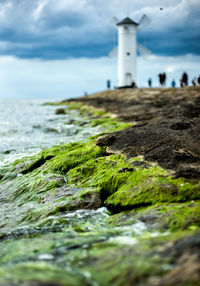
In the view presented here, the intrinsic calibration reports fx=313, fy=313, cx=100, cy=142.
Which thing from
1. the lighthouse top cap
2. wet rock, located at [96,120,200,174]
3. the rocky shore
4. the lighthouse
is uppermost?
the lighthouse top cap

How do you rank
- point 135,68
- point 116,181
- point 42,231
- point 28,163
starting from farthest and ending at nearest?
point 135,68, point 28,163, point 116,181, point 42,231

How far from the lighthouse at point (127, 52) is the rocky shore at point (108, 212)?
48.2 meters

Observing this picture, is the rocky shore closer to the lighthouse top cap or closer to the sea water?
the sea water

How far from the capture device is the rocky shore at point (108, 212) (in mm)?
3502

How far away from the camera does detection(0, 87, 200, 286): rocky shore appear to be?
11.5 ft

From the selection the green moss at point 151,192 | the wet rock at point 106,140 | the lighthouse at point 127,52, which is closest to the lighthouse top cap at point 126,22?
the lighthouse at point 127,52

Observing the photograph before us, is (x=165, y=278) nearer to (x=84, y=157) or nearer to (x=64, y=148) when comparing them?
(x=84, y=157)

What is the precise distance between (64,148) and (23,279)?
8797 millimetres

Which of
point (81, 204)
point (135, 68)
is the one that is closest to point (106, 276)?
point (81, 204)

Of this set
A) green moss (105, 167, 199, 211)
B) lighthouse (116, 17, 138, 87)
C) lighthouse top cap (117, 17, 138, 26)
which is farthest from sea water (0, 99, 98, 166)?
lighthouse top cap (117, 17, 138, 26)

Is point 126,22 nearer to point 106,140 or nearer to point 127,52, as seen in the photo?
point 127,52

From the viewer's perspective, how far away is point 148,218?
546cm

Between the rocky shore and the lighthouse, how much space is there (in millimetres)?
48161

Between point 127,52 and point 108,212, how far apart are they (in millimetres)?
55103
